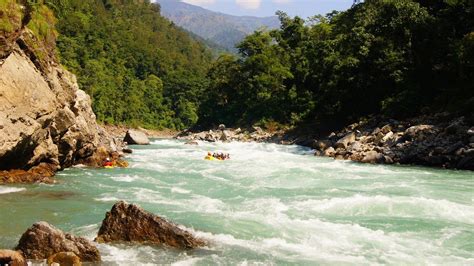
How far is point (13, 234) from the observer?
10.6 metres

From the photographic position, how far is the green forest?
105ft

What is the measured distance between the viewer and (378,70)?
36.1m

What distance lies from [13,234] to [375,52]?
103 feet

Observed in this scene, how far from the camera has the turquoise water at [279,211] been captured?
993 cm

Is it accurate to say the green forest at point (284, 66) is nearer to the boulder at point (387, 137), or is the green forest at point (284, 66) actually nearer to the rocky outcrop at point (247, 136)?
the rocky outcrop at point (247, 136)

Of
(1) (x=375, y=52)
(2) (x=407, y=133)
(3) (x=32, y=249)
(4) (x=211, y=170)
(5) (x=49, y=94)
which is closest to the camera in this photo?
(3) (x=32, y=249)

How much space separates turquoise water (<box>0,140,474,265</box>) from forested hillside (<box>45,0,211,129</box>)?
55.3m

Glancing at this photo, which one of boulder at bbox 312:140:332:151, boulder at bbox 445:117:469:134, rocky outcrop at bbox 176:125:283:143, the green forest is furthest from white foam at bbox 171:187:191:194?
→ rocky outcrop at bbox 176:125:283:143

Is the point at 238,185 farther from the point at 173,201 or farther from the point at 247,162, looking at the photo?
the point at 247,162

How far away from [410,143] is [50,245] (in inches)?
861

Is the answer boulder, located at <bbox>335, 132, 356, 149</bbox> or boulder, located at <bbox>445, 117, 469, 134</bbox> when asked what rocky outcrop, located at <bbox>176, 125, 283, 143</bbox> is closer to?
boulder, located at <bbox>335, 132, 356, 149</bbox>

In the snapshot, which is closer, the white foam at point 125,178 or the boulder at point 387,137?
the white foam at point 125,178

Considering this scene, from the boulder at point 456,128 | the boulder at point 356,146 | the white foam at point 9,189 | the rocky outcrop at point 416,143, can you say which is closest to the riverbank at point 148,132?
the rocky outcrop at point 416,143

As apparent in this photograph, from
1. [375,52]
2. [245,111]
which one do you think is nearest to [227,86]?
[245,111]
